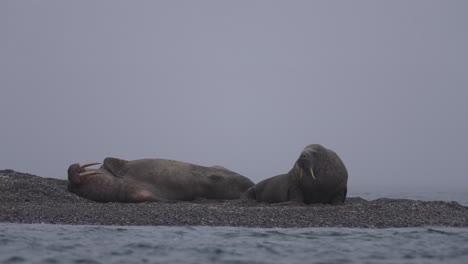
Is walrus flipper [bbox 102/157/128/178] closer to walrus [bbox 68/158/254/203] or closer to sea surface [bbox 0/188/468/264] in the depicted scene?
walrus [bbox 68/158/254/203]

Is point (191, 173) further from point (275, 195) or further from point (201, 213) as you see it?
point (201, 213)

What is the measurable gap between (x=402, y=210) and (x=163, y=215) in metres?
4.98

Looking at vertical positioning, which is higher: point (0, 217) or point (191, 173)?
point (191, 173)

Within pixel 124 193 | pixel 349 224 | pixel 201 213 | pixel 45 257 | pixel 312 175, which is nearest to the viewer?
pixel 45 257

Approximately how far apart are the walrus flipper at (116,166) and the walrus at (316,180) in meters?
4.31

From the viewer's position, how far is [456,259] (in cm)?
974

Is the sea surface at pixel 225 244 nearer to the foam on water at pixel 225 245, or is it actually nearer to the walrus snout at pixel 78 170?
the foam on water at pixel 225 245

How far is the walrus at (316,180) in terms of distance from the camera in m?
17.2

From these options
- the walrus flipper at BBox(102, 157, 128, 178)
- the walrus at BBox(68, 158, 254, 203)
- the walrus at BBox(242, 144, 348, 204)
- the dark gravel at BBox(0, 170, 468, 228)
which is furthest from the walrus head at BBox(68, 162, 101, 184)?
the walrus at BBox(242, 144, 348, 204)

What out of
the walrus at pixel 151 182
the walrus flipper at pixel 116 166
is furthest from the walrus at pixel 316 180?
the walrus flipper at pixel 116 166

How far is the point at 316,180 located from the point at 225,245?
22.8ft

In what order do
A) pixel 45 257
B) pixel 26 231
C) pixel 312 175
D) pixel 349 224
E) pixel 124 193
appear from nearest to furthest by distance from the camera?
pixel 45 257 < pixel 26 231 < pixel 349 224 < pixel 312 175 < pixel 124 193

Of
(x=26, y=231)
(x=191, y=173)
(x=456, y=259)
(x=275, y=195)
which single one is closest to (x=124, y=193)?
(x=191, y=173)

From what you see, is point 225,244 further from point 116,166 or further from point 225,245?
point 116,166
